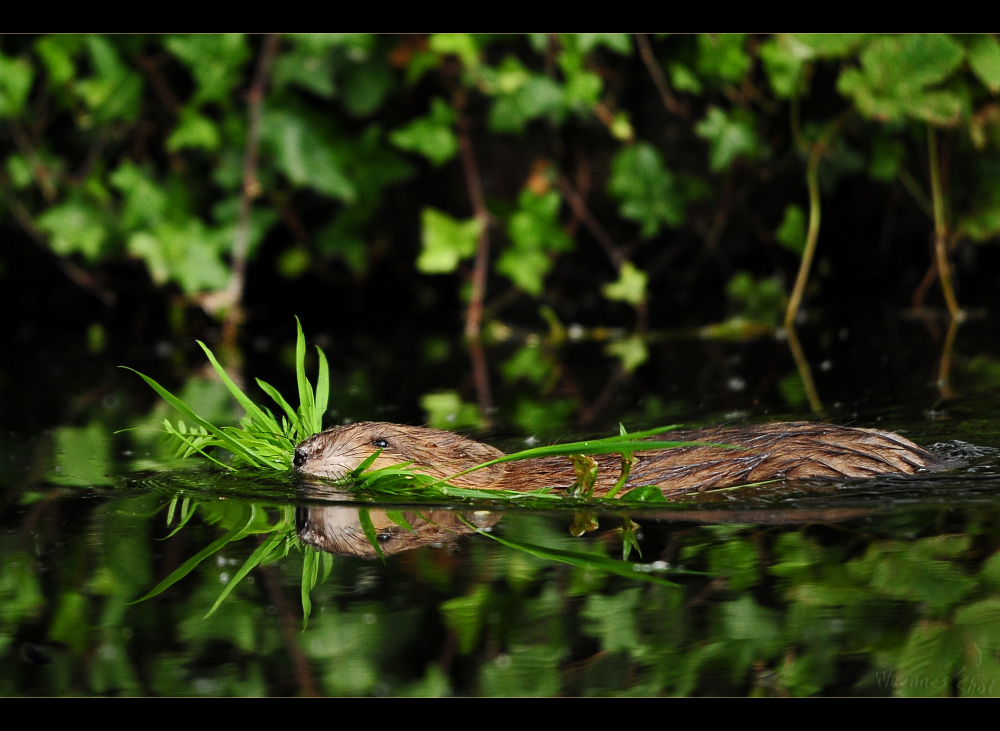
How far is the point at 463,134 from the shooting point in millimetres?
7266

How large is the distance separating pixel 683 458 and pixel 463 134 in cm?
404

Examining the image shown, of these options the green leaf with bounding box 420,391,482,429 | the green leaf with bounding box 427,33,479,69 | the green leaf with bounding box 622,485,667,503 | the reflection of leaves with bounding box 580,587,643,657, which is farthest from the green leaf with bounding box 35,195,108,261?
the reflection of leaves with bounding box 580,587,643,657

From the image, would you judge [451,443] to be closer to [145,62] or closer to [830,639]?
[830,639]

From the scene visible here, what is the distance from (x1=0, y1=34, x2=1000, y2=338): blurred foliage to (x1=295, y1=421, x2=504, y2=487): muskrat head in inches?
104

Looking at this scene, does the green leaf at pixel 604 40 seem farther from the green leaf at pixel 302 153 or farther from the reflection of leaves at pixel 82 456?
the reflection of leaves at pixel 82 456

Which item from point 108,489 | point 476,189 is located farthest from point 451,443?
point 476,189

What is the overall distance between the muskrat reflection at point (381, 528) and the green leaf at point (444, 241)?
3.54m

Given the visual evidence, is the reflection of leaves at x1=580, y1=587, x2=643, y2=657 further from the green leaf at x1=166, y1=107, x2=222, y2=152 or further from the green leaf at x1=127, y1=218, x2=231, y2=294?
the green leaf at x1=166, y1=107, x2=222, y2=152

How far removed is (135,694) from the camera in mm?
2215

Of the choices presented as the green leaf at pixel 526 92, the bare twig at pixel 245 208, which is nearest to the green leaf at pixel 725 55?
the green leaf at pixel 526 92

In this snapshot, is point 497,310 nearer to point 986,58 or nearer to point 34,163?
point 34,163

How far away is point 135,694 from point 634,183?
17.9 ft

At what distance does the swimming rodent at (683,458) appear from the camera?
12.0ft

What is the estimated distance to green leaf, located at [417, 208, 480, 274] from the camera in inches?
273
